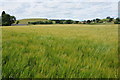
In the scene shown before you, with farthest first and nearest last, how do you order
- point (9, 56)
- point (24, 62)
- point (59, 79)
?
point (9, 56)
point (24, 62)
point (59, 79)

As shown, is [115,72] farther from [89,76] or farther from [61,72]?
[61,72]

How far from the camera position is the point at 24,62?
8.45 ft

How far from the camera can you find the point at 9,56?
9.48 feet

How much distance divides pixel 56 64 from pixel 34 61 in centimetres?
49

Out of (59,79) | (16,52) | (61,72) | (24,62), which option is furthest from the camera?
(16,52)

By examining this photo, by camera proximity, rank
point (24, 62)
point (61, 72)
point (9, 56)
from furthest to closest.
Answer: point (9, 56) → point (24, 62) → point (61, 72)

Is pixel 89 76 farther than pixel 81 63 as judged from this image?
No

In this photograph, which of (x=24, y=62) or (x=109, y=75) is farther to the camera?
(x=24, y=62)

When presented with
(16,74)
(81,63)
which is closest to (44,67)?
(16,74)

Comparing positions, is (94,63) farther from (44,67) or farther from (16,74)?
(16,74)

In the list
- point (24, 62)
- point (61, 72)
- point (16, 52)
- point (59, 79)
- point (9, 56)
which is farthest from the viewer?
point (16, 52)

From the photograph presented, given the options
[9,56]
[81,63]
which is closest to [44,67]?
[81,63]

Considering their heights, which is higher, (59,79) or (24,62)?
(24,62)

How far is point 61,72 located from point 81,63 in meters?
0.58
